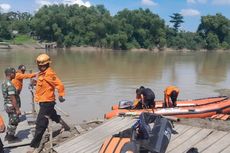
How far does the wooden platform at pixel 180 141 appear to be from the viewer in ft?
15.7

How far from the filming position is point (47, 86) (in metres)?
5.64

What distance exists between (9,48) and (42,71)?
45.4 meters

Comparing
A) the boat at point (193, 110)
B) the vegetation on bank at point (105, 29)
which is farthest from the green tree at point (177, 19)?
the boat at point (193, 110)

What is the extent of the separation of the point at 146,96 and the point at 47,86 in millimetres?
3205

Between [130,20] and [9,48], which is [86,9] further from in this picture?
[9,48]

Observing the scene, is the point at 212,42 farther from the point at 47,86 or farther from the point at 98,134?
the point at 47,86

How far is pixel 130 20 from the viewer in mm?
60656

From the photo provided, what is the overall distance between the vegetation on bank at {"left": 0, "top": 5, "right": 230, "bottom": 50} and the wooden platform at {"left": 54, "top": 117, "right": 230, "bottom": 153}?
4791cm

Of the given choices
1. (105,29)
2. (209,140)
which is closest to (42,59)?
(209,140)

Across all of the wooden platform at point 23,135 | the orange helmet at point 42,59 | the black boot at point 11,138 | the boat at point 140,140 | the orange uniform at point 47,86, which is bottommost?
the wooden platform at point 23,135

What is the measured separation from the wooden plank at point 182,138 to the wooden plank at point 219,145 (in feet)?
1.36

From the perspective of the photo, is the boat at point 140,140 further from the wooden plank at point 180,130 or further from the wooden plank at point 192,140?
the wooden plank at point 180,130

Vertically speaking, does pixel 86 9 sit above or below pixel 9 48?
above

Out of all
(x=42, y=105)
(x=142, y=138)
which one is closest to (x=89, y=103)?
(x=42, y=105)
